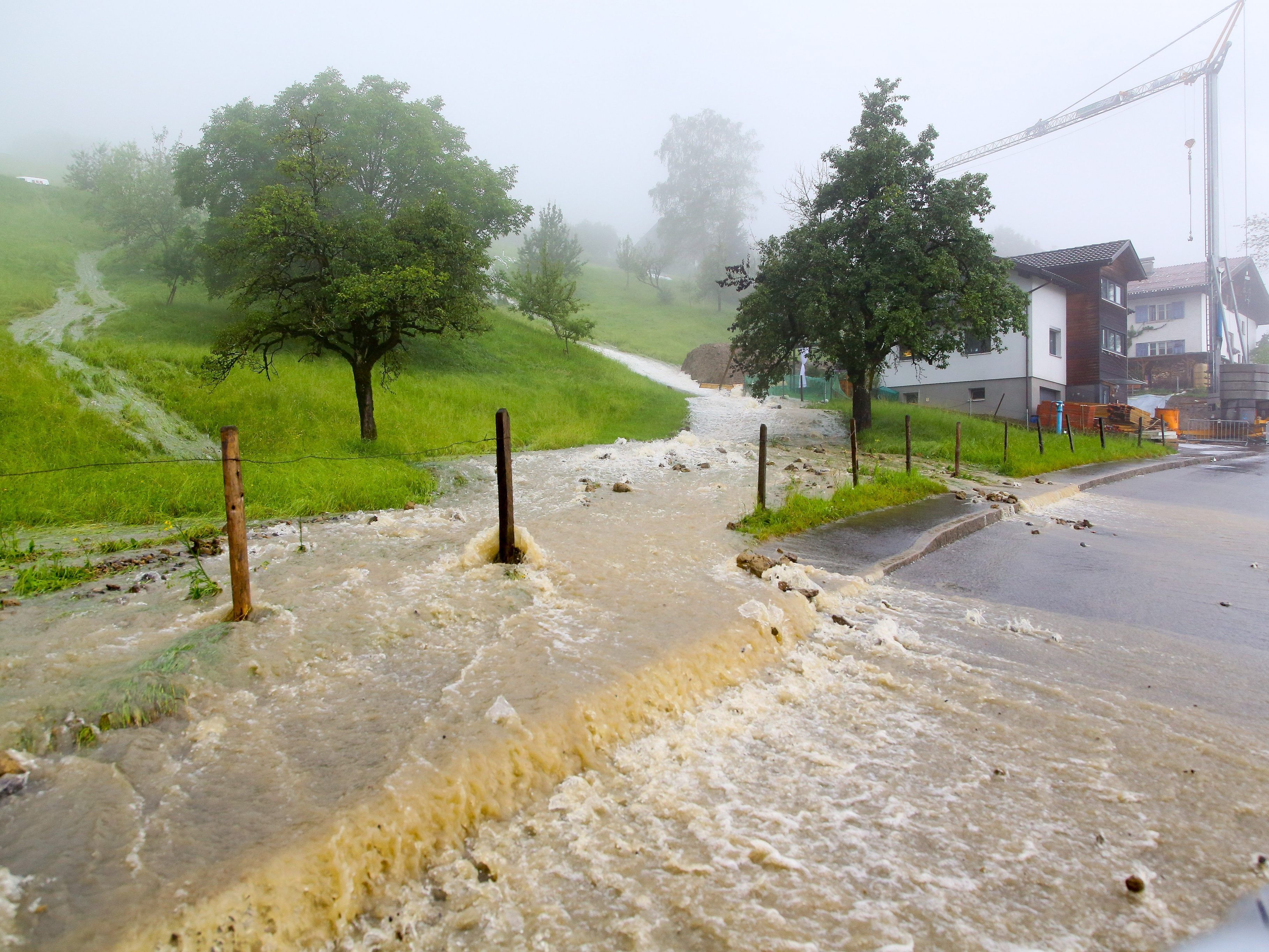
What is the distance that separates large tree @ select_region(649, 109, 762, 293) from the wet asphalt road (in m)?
84.3

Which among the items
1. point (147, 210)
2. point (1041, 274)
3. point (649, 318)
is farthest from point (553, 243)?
point (1041, 274)

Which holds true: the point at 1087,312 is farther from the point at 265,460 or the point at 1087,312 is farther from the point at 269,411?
the point at 265,460

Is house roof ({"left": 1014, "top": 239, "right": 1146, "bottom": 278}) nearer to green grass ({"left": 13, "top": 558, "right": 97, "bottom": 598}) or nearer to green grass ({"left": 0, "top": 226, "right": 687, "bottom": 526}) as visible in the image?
green grass ({"left": 0, "top": 226, "right": 687, "bottom": 526})

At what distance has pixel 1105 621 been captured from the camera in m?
6.95

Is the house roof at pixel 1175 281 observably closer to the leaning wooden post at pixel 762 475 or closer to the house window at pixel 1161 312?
the house window at pixel 1161 312

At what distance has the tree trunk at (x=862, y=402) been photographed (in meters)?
23.1

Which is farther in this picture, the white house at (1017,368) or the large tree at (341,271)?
the white house at (1017,368)

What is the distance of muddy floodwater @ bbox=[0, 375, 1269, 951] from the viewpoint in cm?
297

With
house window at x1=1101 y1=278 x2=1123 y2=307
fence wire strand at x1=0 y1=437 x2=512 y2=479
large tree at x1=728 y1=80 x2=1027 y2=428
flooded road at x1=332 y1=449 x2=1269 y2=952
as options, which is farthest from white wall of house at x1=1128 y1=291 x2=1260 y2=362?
flooded road at x1=332 y1=449 x2=1269 y2=952

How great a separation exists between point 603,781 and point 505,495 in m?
3.86

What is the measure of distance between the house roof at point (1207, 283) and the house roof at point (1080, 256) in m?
15.2

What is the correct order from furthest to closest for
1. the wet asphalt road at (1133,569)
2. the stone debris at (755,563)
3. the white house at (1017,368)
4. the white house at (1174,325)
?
the white house at (1174,325), the white house at (1017,368), the stone debris at (755,563), the wet asphalt road at (1133,569)

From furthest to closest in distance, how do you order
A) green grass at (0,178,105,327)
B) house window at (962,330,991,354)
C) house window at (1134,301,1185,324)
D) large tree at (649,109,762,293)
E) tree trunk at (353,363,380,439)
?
large tree at (649,109,762,293) → house window at (1134,301,1185,324) → house window at (962,330,991,354) → green grass at (0,178,105,327) → tree trunk at (353,363,380,439)

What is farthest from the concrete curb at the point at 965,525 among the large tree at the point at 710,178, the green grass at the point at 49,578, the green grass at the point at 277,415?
the large tree at the point at 710,178
